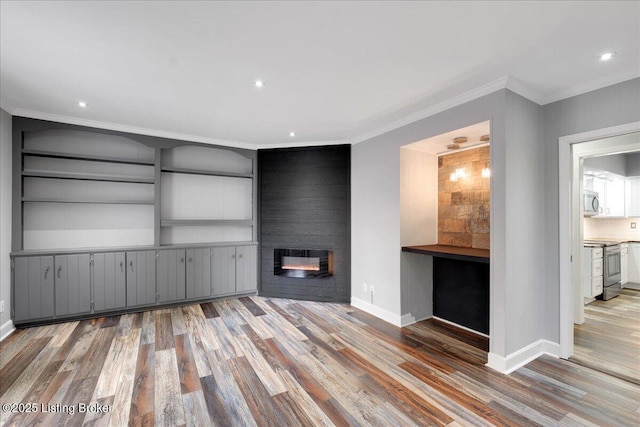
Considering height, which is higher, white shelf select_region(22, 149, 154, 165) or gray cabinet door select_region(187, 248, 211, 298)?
white shelf select_region(22, 149, 154, 165)

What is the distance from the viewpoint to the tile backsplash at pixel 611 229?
213 inches

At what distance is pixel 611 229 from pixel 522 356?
494 cm

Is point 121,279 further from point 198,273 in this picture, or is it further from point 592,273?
point 592,273

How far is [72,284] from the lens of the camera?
11.8ft

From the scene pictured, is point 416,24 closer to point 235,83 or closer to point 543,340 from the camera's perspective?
point 235,83

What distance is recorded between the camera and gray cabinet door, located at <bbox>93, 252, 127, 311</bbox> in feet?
12.3

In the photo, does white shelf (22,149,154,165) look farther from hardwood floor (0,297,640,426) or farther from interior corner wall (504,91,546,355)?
interior corner wall (504,91,546,355)

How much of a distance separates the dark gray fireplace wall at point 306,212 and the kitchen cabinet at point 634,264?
5351mm

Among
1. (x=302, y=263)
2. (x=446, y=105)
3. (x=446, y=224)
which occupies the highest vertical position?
(x=446, y=105)

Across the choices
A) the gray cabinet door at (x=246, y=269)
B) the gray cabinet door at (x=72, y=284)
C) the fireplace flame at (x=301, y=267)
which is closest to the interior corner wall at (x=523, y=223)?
the fireplace flame at (x=301, y=267)

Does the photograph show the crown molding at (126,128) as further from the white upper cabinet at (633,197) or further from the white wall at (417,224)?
the white upper cabinet at (633,197)

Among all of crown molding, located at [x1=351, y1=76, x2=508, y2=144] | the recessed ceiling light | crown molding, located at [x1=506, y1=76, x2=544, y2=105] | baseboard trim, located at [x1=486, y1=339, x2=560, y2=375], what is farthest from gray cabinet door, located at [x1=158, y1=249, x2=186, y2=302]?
the recessed ceiling light

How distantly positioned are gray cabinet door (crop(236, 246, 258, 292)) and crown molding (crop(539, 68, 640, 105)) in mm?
4312

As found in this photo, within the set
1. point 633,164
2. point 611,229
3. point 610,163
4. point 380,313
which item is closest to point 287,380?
point 380,313
